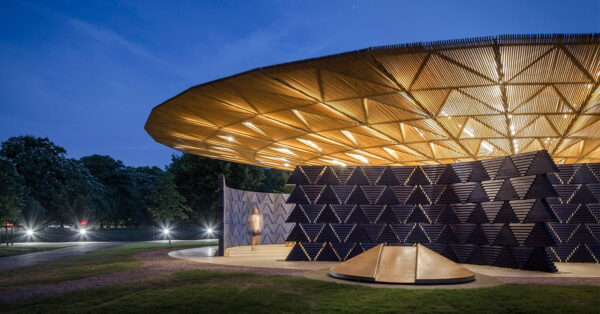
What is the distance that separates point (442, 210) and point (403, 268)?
29.9 ft

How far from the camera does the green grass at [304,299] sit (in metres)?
9.55

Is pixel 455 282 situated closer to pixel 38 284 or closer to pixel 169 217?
pixel 38 284

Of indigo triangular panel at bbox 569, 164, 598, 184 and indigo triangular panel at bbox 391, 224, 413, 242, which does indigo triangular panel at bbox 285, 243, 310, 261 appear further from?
indigo triangular panel at bbox 569, 164, 598, 184

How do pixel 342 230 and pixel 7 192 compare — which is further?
pixel 7 192

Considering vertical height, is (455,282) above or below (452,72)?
below

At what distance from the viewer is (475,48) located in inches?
444

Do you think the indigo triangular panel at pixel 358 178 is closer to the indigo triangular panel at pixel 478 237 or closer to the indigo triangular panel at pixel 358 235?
the indigo triangular panel at pixel 358 235

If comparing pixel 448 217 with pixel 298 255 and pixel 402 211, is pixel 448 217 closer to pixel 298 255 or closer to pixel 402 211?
pixel 402 211

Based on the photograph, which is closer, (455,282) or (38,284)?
(455,282)

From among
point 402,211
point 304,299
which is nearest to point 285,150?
point 402,211

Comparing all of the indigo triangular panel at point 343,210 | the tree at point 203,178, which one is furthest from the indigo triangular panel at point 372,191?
the tree at point 203,178

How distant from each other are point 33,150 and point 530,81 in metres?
67.8

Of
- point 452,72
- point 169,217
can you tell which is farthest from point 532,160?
point 169,217

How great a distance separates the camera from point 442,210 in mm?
21562
